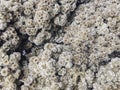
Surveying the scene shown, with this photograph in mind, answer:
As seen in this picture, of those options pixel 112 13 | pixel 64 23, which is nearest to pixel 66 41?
pixel 64 23

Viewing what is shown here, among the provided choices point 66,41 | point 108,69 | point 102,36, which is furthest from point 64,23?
point 108,69

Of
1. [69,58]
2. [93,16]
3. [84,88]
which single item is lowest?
[84,88]

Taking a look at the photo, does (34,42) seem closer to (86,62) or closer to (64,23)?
(64,23)

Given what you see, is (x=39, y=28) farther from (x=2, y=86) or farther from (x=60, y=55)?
(x=2, y=86)

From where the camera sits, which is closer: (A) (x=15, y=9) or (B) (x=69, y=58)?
(B) (x=69, y=58)

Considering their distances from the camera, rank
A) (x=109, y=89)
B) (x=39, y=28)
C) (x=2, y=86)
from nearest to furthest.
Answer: (x=109, y=89) < (x=2, y=86) < (x=39, y=28)

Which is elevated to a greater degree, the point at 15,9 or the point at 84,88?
the point at 15,9

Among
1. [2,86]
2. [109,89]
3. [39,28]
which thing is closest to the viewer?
[109,89]
